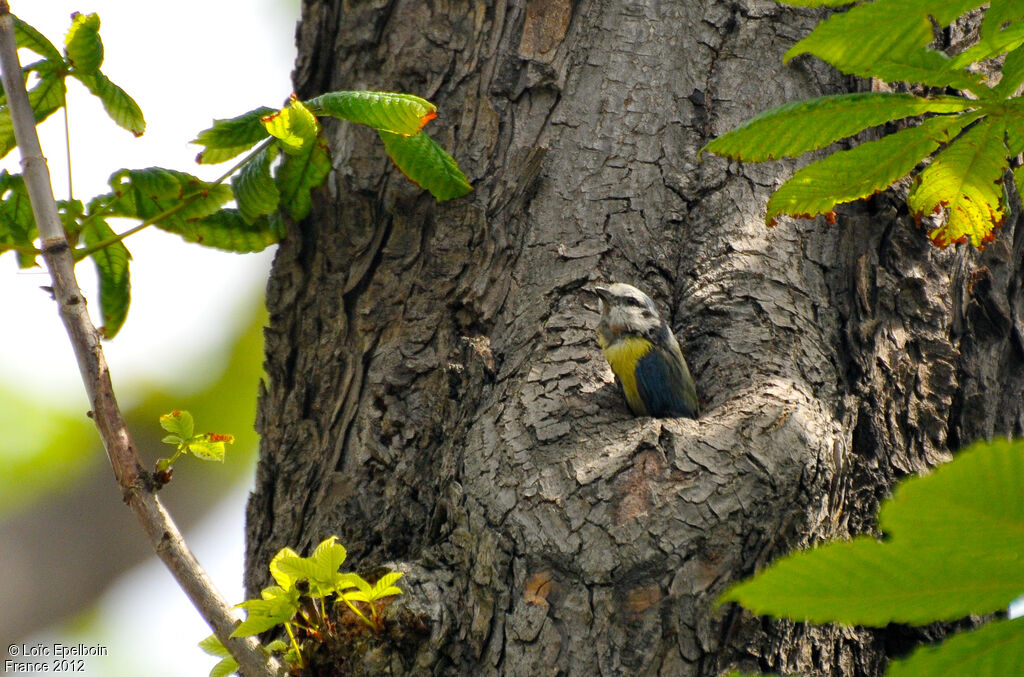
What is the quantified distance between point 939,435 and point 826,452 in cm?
55

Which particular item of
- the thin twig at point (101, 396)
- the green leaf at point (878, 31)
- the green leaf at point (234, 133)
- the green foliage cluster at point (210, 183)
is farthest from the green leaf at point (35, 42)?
the green leaf at point (878, 31)

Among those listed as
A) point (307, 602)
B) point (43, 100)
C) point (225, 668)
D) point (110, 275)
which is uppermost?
point (43, 100)

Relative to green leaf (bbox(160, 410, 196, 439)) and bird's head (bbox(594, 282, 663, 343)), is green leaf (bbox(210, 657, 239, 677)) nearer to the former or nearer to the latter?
green leaf (bbox(160, 410, 196, 439))

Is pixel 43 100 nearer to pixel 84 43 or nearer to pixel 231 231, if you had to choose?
pixel 84 43

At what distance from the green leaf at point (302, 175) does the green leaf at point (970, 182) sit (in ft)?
5.24

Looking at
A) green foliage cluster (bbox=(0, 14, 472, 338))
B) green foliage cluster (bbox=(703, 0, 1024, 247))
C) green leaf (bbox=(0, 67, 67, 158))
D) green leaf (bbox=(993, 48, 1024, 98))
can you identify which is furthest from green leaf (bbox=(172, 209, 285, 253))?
green leaf (bbox=(993, 48, 1024, 98))

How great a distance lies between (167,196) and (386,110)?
81 centimetres

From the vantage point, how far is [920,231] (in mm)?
2512

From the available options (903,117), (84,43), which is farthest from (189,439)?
(903,117)

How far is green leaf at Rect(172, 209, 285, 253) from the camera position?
8.57 feet

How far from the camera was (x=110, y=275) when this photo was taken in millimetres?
2504

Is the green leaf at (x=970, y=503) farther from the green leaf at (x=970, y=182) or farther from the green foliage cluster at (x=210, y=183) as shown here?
the green foliage cluster at (x=210, y=183)

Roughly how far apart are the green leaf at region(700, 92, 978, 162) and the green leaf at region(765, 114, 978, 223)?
39 mm

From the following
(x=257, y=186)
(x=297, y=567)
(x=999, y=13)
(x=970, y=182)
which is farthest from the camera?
(x=257, y=186)
